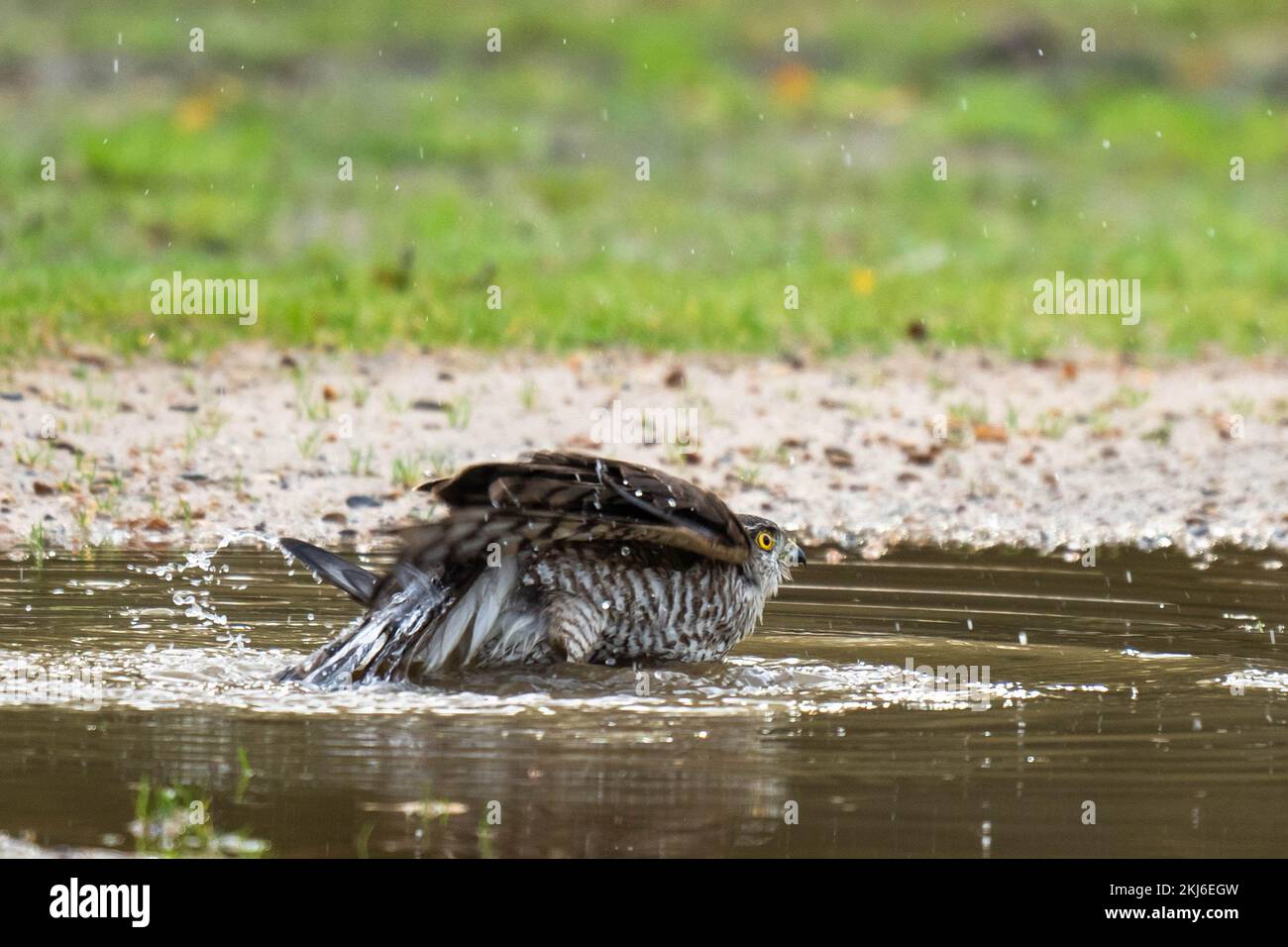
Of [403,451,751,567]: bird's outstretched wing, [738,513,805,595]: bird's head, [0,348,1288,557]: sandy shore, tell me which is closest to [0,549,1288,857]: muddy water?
[738,513,805,595]: bird's head

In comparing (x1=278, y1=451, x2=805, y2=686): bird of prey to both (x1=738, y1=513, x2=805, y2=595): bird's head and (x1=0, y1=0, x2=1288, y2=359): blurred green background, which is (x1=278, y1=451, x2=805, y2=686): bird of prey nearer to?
(x1=738, y1=513, x2=805, y2=595): bird's head

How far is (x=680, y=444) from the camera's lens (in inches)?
456

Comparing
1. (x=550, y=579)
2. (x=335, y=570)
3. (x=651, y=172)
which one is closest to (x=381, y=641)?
(x=335, y=570)

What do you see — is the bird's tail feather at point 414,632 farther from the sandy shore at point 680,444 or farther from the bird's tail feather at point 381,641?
the sandy shore at point 680,444

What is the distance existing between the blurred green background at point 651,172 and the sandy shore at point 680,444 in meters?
0.67

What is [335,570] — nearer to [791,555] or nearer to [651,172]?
[791,555]

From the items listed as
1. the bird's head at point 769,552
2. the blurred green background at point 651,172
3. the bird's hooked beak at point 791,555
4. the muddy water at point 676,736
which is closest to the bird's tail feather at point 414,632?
the muddy water at point 676,736

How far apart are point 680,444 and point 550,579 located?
469 centimetres

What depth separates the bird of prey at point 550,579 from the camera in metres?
6.64

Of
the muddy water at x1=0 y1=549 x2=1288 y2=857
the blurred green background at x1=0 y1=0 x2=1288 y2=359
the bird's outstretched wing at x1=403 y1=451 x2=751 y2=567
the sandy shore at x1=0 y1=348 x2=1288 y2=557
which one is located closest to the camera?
the muddy water at x1=0 y1=549 x2=1288 y2=857

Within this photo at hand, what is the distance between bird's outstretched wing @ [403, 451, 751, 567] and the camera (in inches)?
260

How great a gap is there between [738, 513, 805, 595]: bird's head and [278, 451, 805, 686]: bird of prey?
99 mm
